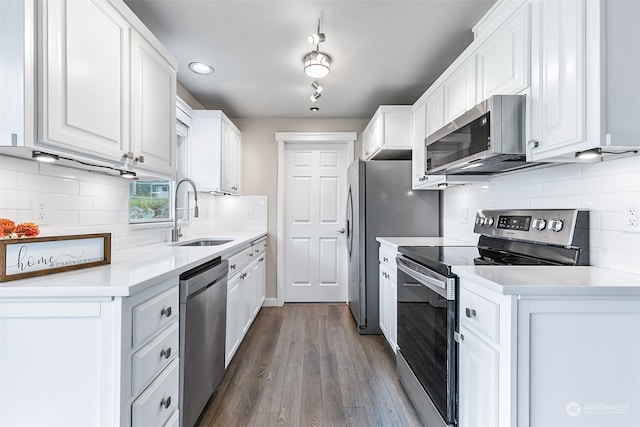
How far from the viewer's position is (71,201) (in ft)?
5.21

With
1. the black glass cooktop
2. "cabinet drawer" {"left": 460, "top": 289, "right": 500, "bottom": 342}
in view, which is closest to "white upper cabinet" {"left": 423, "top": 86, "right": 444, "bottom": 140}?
the black glass cooktop

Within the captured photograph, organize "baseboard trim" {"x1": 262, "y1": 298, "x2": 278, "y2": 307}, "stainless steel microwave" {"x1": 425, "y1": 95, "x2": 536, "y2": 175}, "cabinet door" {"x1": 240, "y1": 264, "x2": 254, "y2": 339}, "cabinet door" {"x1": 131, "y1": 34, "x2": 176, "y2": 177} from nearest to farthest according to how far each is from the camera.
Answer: "stainless steel microwave" {"x1": 425, "y1": 95, "x2": 536, "y2": 175}, "cabinet door" {"x1": 131, "y1": 34, "x2": 176, "y2": 177}, "cabinet door" {"x1": 240, "y1": 264, "x2": 254, "y2": 339}, "baseboard trim" {"x1": 262, "y1": 298, "x2": 278, "y2": 307}

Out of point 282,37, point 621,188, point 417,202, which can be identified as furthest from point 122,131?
point 417,202

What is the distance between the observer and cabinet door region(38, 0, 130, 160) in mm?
→ 1106

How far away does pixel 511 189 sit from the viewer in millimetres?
2004

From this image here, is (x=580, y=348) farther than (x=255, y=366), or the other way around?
(x=255, y=366)

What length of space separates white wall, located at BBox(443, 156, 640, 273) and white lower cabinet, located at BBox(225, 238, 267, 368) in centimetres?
195

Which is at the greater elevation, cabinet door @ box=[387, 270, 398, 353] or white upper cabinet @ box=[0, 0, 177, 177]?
white upper cabinet @ box=[0, 0, 177, 177]

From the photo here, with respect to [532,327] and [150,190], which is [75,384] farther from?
[150,190]

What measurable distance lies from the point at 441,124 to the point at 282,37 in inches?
50.8

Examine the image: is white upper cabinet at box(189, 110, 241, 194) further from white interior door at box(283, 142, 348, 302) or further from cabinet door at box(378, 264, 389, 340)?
cabinet door at box(378, 264, 389, 340)

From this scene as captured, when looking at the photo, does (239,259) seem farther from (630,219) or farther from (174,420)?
(630,219)

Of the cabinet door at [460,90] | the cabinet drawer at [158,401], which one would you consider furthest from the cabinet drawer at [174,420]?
the cabinet door at [460,90]

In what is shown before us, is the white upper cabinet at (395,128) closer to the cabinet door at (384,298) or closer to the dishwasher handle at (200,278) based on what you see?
the cabinet door at (384,298)
